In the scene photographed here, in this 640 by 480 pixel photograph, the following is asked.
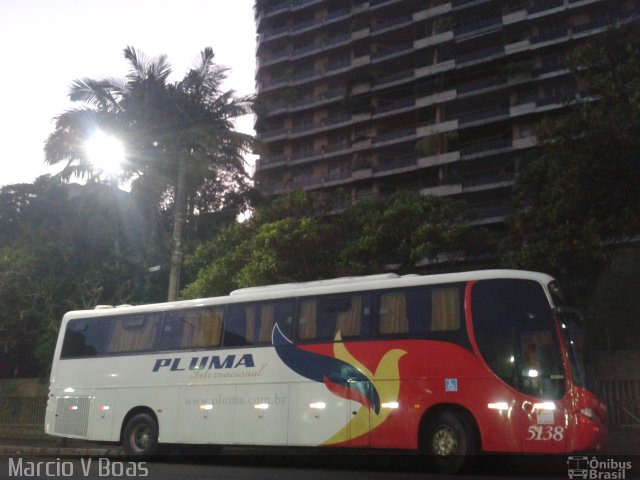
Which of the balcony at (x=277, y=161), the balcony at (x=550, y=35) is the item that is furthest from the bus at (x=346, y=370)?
the balcony at (x=277, y=161)

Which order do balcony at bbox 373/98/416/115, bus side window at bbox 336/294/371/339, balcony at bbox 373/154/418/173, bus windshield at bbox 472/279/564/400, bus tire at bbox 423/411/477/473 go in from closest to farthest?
bus windshield at bbox 472/279/564/400, bus tire at bbox 423/411/477/473, bus side window at bbox 336/294/371/339, balcony at bbox 373/154/418/173, balcony at bbox 373/98/416/115

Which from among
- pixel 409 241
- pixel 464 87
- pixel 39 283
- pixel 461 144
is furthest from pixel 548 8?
pixel 39 283

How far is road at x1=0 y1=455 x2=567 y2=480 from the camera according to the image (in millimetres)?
11289

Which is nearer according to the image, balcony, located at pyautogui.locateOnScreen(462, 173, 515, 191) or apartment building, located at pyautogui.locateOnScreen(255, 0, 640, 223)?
balcony, located at pyautogui.locateOnScreen(462, 173, 515, 191)

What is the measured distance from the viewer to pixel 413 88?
5900cm

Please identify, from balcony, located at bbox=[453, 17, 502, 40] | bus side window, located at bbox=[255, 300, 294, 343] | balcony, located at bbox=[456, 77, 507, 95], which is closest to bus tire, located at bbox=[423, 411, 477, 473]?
bus side window, located at bbox=[255, 300, 294, 343]

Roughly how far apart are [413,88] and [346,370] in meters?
48.9

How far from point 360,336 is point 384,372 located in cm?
83

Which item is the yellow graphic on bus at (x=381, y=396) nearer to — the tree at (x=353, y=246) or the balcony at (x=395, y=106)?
the tree at (x=353, y=246)

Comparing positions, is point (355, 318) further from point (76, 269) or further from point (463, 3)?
point (463, 3)

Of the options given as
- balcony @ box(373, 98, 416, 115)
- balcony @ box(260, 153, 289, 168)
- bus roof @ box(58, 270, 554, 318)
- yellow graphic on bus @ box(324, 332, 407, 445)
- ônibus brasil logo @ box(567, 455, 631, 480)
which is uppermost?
balcony @ box(373, 98, 416, 115)

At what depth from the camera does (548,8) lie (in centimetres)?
5297

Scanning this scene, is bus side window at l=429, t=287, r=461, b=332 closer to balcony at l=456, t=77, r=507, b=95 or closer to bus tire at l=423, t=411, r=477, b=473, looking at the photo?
bus tire at l=423, t=411, r=477, b=473

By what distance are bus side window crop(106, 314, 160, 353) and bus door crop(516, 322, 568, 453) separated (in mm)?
8250
